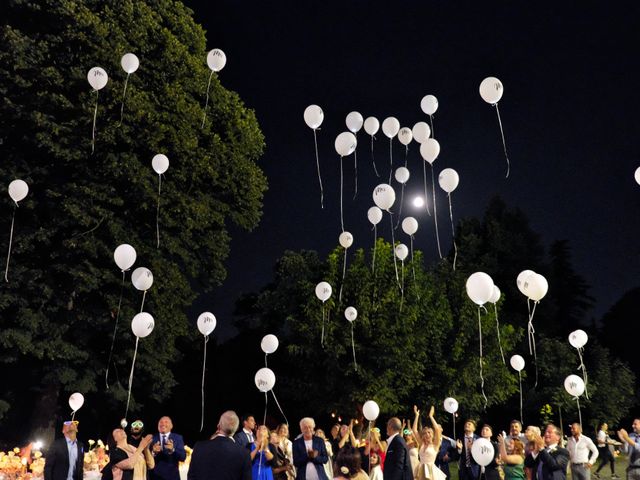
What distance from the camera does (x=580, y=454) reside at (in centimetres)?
1098

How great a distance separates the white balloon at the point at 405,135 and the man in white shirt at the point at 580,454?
693 cm

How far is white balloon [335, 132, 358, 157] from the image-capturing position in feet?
45.6

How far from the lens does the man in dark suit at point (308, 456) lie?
355 inches

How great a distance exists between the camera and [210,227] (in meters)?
21.4

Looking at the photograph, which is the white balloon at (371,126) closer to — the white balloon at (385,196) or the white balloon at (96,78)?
the white balloon at (385,196)

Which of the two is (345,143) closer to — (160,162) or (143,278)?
(160,162)

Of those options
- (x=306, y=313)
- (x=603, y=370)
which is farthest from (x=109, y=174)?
(x=603, y=370)

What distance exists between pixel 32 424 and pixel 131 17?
1135cm

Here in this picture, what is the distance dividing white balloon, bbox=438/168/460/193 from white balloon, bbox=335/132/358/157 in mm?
2119

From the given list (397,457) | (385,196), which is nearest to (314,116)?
(385,196)

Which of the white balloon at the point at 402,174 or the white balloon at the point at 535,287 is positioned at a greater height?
the white balloon at the point at 402,174

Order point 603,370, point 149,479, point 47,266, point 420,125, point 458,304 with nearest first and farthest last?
point 149,479
point 420,125
point 47,266
point 458,304
point 603,370

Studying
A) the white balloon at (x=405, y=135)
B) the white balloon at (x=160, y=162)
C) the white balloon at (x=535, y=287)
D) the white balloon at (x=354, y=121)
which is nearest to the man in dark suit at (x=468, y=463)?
the white balloon at (x=535, y=287)

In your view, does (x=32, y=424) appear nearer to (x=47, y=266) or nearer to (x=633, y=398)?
(x=47, y=266)
